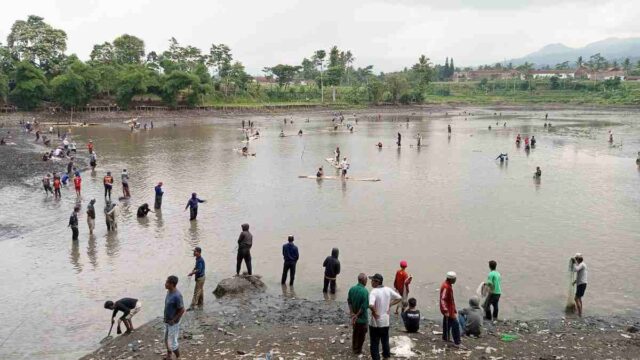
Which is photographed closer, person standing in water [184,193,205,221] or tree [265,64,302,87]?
person standing in water [184,193,205,221]

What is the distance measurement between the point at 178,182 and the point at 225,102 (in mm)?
79730

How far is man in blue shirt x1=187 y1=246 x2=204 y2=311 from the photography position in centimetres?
1307

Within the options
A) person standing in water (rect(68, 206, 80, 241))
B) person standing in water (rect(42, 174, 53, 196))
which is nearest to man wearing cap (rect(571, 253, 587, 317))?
person standing in water (rect(68, 206, 80, 241))

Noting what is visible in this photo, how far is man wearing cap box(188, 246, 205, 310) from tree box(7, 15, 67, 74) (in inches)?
3825

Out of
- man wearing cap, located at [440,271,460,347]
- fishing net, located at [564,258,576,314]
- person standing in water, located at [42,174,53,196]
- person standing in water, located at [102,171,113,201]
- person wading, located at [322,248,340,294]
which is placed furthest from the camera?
person standing in water, located at [42,174,53,196]

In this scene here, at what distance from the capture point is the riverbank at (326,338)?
34.7 feet

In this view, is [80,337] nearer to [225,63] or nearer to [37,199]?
[37,199]

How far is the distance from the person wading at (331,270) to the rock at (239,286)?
5.91ft

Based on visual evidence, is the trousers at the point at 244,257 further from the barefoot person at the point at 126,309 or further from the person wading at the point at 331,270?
the barefoot person at the point at 126,309

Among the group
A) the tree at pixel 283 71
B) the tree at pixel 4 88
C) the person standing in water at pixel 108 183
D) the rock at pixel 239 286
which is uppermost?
the tree at pixel 283 71

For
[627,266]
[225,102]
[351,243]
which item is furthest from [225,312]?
[225,102]

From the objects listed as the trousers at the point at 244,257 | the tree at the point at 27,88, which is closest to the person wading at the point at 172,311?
the trousers at the point at 244,257

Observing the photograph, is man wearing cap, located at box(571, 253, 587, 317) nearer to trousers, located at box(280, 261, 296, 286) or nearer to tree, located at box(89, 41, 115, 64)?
trousers, located at box(280, 261, 296, 286)

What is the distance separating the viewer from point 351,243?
63.1 ft
